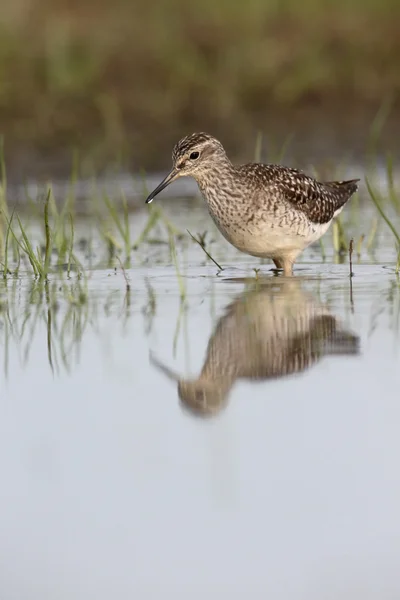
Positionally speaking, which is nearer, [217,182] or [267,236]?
[267,236]

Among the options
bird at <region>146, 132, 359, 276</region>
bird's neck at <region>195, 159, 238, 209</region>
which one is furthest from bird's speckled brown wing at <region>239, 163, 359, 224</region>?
bird's neck at <region>195, 159, 238, 209</region>

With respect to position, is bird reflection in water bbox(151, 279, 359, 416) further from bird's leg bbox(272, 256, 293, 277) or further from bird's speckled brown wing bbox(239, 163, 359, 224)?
bird's speckled brown wing bbox(239, 163, 359, 224)

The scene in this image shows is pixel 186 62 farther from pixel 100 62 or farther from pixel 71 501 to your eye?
pixel 71 501

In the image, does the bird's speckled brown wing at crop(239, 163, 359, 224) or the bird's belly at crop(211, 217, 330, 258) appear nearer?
the bird's belly at crop(211, 217, 330, 258)

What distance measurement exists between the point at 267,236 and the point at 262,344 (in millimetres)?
2316

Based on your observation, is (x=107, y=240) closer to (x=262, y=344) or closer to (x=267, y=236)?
(x=267, y=236)

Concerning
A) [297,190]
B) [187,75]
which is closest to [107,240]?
[297,190]

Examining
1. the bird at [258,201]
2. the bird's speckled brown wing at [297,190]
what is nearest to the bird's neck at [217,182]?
the bird at [258,201]

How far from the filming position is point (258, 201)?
28.1 feet

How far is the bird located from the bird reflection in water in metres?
0.97

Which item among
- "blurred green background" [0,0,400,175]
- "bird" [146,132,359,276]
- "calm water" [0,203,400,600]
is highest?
"blurred green background" [0,0,400,175]

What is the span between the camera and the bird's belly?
8484 mm

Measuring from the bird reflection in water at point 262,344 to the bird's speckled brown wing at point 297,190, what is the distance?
4.31 ft

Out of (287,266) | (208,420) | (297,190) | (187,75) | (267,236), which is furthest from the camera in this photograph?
(187,75)
